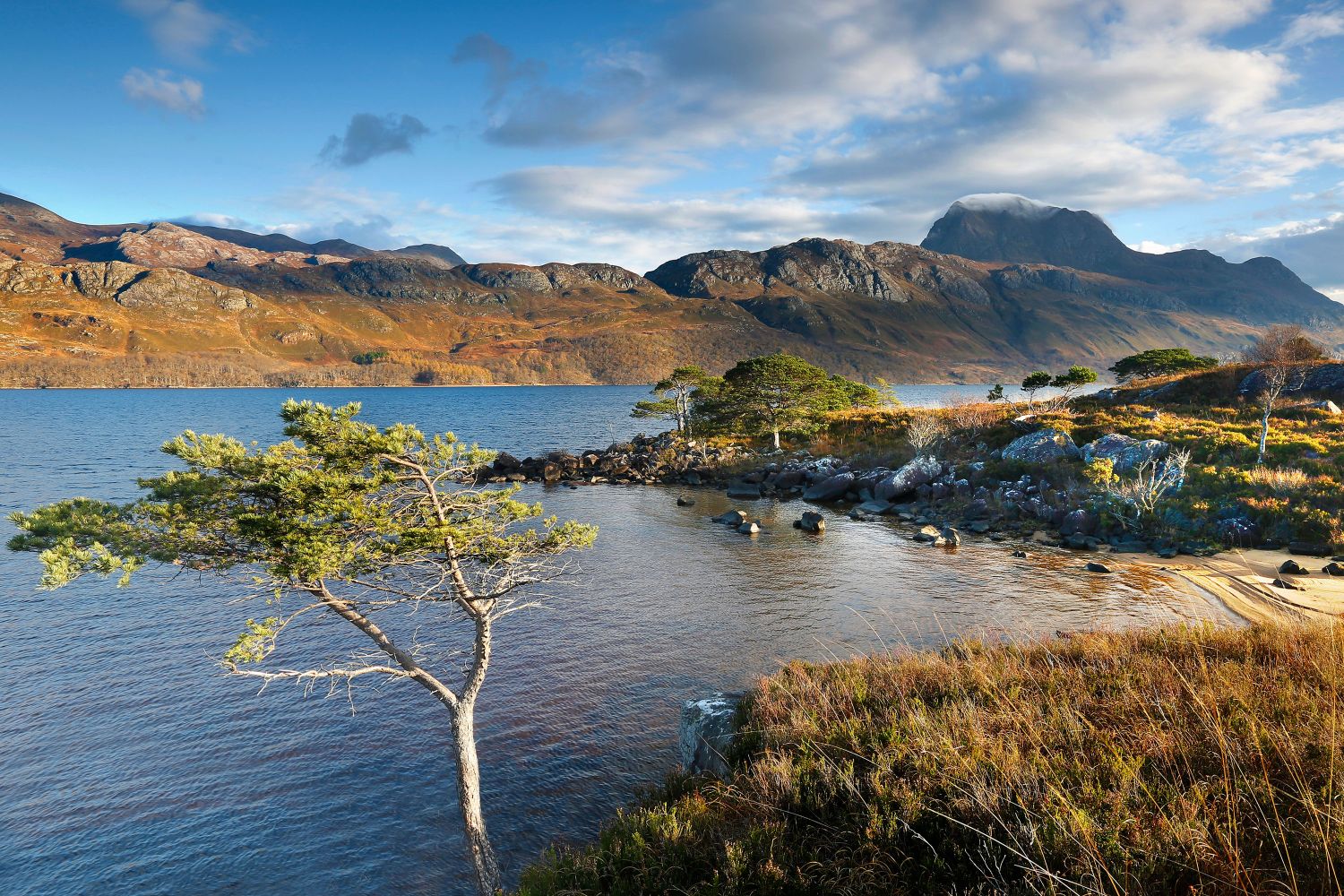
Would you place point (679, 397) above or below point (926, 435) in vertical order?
above

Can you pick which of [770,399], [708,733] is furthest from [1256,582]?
[770,399]

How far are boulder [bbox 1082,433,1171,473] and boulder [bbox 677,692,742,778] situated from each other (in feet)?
109

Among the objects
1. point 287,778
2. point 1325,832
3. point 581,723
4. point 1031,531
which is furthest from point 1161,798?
point 1031,531

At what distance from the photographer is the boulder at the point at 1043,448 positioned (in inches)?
1658

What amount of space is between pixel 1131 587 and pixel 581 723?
2352 centimetres

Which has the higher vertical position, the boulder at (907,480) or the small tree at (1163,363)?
the small tree at (1163,363)

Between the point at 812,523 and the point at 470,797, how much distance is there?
29.6m

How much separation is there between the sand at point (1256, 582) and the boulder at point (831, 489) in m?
19.7

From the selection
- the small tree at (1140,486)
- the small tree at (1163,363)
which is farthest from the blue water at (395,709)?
the small tree at (1163,363)

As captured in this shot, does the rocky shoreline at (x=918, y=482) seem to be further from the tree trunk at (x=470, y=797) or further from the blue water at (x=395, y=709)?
the tree trunk at (x=470, y=797)

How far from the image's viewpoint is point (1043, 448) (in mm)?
43156

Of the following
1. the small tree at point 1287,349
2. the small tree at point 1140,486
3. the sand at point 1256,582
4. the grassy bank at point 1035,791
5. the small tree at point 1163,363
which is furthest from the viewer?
the small tree at point 1163,363

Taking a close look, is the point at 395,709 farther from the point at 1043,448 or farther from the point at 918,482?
the point at 1043,448

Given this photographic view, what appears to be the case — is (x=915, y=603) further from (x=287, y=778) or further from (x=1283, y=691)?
(x=287, y=778)
